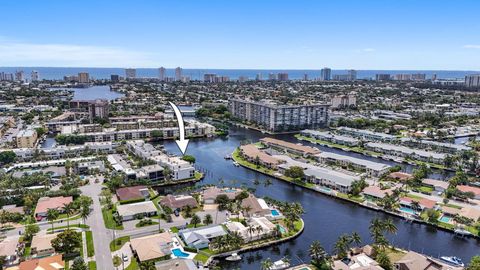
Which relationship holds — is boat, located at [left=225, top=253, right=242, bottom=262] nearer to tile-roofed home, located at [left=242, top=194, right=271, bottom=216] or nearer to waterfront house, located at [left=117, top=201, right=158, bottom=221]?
tile-roofed home, located at [left=242, top=194, right=271, bottom=216]

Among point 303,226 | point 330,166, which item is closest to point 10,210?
point 303,226

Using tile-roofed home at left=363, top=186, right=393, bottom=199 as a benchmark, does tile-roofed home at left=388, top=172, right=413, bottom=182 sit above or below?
above

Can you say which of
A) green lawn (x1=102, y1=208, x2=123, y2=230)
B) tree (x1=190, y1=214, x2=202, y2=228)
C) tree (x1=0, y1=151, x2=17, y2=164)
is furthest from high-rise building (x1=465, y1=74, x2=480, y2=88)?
tree (x1=0, y1=151, x2=17, y2=164)

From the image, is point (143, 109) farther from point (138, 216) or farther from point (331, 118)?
point (138, 216)

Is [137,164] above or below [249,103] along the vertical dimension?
below

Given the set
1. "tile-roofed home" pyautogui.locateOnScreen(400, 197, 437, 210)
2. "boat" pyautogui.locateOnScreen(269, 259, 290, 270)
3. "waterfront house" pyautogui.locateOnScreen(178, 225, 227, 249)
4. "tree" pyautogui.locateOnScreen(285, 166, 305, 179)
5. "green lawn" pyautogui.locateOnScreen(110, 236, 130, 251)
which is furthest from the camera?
"tree" pyautogui.locateOnScreen(285, 166, 305, 179)
